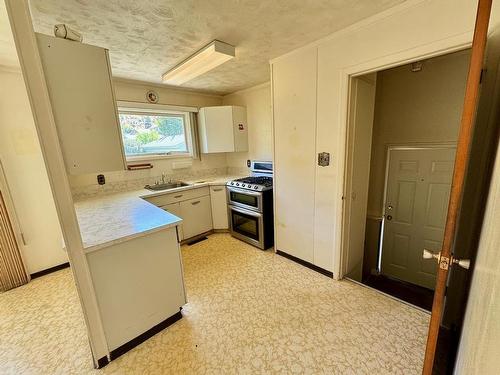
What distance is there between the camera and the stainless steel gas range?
2.87 meters

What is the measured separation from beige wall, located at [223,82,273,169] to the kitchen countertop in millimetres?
2044

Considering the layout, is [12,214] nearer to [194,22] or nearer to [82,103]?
[82,103]

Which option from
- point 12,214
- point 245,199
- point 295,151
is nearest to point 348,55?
point 295,151

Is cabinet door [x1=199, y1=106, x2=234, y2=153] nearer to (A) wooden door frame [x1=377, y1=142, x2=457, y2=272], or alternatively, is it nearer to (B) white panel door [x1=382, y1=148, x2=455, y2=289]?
(A) wooden door frame [x1=377, y1=142, x2=457, y2=272]

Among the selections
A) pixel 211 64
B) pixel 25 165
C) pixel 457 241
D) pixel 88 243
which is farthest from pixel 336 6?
pixel 25 165

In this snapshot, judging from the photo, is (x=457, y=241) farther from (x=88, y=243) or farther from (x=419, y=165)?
(x=88, y=243)

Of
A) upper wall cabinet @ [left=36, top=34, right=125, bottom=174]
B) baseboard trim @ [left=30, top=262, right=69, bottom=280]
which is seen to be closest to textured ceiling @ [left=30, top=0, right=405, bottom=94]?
upper wall cabinet @ [left=36, top=34, right=125, bottom=174]

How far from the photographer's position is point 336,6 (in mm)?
1468

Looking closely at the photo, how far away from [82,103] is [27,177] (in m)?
1.93

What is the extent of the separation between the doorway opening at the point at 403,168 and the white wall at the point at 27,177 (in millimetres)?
3368

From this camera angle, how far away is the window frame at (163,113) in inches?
119

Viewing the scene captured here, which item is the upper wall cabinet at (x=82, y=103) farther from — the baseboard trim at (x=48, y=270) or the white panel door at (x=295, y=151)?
the baseboard trim at (x=48, y=270)

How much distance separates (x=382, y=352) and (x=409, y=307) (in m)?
0.61

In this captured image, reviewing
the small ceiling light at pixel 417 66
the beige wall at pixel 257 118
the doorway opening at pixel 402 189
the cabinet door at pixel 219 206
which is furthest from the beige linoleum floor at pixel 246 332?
the small ceiling light at pixel 417 66
